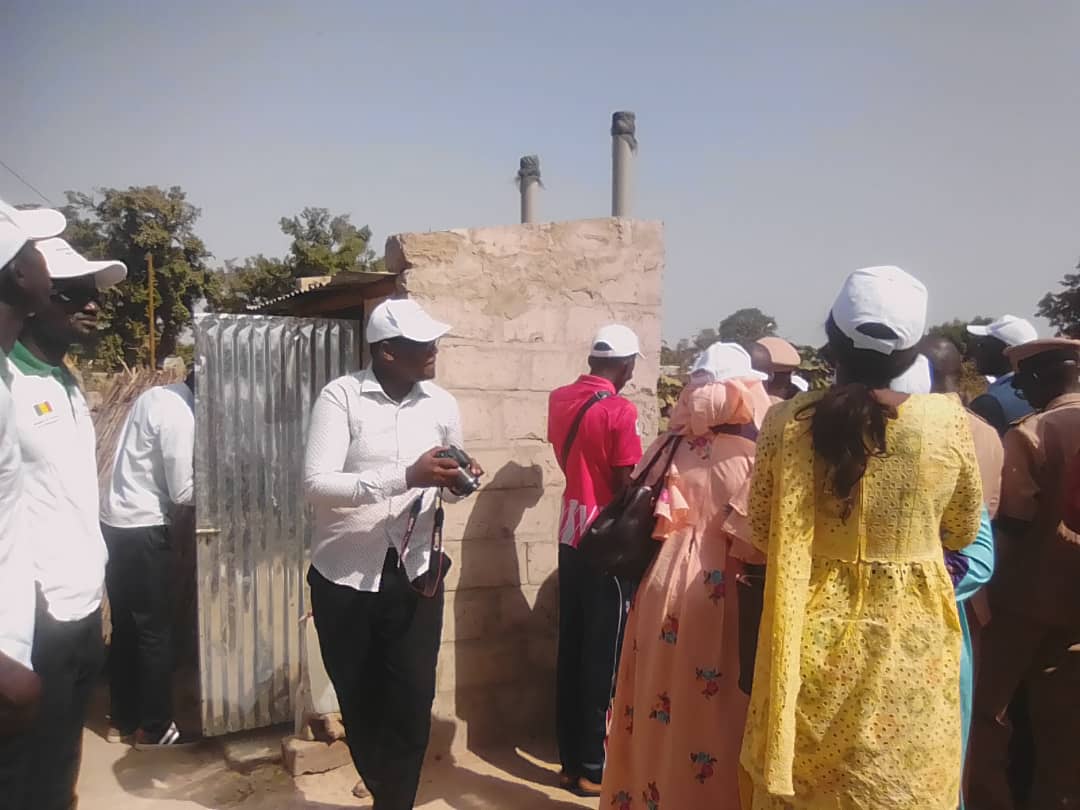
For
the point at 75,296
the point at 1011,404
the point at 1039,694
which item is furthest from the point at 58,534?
the point at 1011,404

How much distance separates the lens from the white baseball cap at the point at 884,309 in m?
1.86

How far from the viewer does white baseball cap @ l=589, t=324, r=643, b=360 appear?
3.69 m

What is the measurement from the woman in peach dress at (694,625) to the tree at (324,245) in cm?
1782

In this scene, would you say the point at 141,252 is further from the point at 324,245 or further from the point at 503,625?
the point at 503,625

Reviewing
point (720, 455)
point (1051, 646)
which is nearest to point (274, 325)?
point (720, 455)

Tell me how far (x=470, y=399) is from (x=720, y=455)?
1.44m

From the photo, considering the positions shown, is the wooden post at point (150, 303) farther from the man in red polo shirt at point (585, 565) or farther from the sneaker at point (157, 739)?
→ the man in red polo shirt at point (585, 565)

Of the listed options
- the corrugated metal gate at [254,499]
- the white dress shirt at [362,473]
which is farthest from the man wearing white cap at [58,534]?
the corrugated metal gate at [254,499]

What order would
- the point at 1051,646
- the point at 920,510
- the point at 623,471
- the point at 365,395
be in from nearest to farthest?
the point at 920,510, the point at 365,395, the point at 1051,646, the point at 623,471

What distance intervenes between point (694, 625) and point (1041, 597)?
1346 mm

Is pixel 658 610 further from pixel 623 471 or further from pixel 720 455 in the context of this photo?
pixel 623 471

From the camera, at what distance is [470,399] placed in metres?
3.84

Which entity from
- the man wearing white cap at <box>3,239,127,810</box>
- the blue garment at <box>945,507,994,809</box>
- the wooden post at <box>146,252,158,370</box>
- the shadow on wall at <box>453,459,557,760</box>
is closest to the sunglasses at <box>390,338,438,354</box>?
the man wearing white cap at <box>3,239,127,810</box>

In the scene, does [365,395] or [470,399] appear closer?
[365,395]
